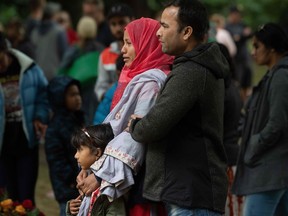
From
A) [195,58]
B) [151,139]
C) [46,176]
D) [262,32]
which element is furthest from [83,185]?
[46,176]

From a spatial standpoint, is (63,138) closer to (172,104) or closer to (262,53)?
(262,53)

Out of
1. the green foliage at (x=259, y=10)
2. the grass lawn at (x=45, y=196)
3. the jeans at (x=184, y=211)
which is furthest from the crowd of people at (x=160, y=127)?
the green foliage at (x=259, y=10)

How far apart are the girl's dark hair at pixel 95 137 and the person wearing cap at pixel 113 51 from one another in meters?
2.78

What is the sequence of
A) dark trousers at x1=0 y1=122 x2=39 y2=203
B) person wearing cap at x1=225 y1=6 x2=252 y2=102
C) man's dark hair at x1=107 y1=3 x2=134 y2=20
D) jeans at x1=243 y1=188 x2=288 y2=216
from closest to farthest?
jeans at x1=243 y1=188 x2=288 y2=216 < dark trousers at x1=0 y1=122 x2=39 y2=203 < man's dark hair at x1=107 y1=3 x2=134 y2=20 < person wearing cap at x1=225 y1=6 x2=252 y2=102

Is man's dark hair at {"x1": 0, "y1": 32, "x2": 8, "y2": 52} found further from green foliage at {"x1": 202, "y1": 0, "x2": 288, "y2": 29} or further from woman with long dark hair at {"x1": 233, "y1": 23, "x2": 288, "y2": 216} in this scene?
green foliage at {"x1": 202, "y1": 0, "x2": 288, "y2": 29}

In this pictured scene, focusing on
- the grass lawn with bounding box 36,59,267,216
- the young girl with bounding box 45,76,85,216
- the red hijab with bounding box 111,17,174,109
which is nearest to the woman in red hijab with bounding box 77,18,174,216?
the red hijab with bounding box 111,17,174,109

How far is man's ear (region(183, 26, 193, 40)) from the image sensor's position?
506 cm

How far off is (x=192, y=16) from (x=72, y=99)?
8.48 ft

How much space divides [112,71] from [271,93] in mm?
2541

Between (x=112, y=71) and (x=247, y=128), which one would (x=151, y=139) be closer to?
(x=247, y=128)

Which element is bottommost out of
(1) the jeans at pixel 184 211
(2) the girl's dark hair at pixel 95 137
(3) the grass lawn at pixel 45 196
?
(3) the grass lawn at pixel 45 196

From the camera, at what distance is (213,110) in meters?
5.01

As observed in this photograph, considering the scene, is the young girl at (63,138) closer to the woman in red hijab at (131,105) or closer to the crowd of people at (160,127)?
the crowd of people at (160,127)

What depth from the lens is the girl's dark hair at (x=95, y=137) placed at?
5.34m
